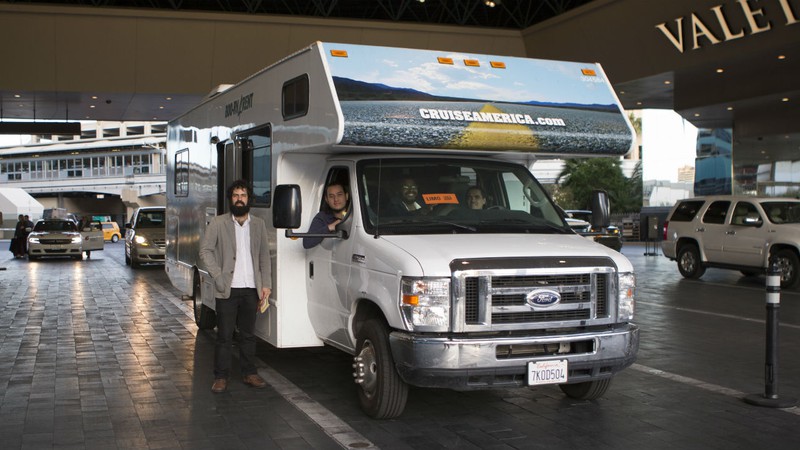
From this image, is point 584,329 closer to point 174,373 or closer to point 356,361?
point 356,361

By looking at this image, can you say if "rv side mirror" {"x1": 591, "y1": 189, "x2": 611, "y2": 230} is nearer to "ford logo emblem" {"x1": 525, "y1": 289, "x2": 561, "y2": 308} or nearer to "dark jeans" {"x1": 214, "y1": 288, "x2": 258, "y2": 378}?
"ford logo emblem" {"x1": 525, "y1": 289, "x2": 561, "y2": 308}

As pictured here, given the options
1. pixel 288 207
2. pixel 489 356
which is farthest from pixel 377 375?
pixel 288 207

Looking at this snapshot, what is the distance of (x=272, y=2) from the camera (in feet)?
104

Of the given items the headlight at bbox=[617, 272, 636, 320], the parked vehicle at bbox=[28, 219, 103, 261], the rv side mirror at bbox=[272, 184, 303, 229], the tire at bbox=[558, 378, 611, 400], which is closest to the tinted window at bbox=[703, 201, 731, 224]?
the tire at bbox=[558, 378, 611, 400]

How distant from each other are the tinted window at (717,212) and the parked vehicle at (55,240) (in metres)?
20.3

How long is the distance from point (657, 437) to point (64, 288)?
15.2m

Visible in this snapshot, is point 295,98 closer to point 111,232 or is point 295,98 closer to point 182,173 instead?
point 182,173

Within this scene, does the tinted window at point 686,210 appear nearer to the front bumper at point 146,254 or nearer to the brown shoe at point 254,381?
the front bumper at point 146,254

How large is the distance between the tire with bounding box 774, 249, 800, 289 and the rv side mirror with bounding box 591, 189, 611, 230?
10.7 m

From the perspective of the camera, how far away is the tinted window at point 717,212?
1906 centimetres

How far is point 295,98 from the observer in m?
7.86

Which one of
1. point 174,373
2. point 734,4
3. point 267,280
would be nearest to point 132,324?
point 174,373

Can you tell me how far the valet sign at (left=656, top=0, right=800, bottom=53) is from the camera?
62.5ft

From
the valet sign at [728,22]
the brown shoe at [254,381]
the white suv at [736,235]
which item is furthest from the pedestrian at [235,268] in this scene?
the valet sign at [728,22]
